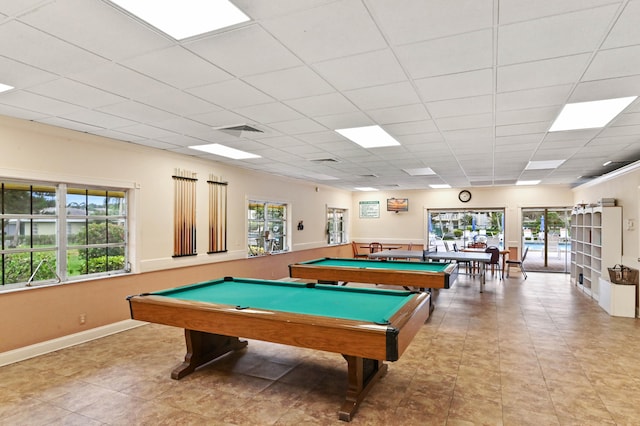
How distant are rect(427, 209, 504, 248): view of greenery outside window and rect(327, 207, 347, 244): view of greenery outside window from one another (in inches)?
112

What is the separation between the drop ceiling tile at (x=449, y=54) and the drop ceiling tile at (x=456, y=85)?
0.10m

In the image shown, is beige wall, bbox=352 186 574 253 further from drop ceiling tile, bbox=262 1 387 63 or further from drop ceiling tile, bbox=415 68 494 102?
drop ceiling tile, bbox=262 1 387 63

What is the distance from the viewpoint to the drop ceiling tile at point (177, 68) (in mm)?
2422

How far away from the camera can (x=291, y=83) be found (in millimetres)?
2904

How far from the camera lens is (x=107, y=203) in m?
5.05

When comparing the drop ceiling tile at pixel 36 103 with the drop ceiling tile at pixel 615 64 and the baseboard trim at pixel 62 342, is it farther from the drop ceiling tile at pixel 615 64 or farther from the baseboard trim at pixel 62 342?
the drop ceiling tile at pixel 615 64

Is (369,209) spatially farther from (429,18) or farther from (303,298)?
(429,18)

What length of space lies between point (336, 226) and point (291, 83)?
9.32 metres

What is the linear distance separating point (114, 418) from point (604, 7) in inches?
159

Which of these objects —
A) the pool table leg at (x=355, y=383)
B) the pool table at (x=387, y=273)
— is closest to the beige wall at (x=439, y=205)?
the pool table at (x=387, y=273)

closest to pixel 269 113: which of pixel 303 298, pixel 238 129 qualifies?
pixel 238 129

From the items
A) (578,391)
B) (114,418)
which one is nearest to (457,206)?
(578,391)

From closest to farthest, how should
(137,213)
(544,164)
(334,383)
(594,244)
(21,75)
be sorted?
(21,75) < (334,383) < (137,213) < (544,164) < (594,244)

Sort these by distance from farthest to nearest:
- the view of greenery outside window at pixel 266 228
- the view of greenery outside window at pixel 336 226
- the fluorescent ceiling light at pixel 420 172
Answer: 1. the view of greenery outside window at pixel 336 226
2. the view of greenery outside window at pixel 266 228
3. the fluorescent ceiling light at pixel 420 172
